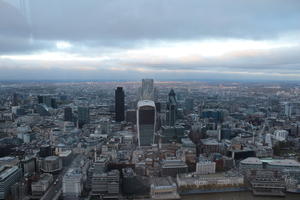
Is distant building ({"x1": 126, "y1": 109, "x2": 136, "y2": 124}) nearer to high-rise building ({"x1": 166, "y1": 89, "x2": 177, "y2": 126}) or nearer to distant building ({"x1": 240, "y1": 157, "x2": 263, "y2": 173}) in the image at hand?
high-rise building ({"x1": 166, "y1": 89, "x2": 177, "y2": 126})

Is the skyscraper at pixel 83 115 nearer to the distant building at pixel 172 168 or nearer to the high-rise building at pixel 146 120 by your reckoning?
the high-rise building at pixel 146 120

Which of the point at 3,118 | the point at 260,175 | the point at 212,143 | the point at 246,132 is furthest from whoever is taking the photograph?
the point at 3,118

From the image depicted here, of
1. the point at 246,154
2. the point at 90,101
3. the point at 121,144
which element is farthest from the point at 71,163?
the point at 90,101

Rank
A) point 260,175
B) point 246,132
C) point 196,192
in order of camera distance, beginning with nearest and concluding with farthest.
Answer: point 196,192
point 260,175
point 246,132

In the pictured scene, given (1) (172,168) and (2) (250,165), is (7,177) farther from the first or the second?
(2) (250,165)

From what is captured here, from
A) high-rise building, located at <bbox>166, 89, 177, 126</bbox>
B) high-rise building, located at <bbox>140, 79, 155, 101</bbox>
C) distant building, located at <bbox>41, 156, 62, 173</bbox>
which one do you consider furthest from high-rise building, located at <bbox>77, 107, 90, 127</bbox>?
distant building, located at <bbox>41, 156, 62, 173</bbox>

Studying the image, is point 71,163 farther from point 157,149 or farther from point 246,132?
point 246,132
